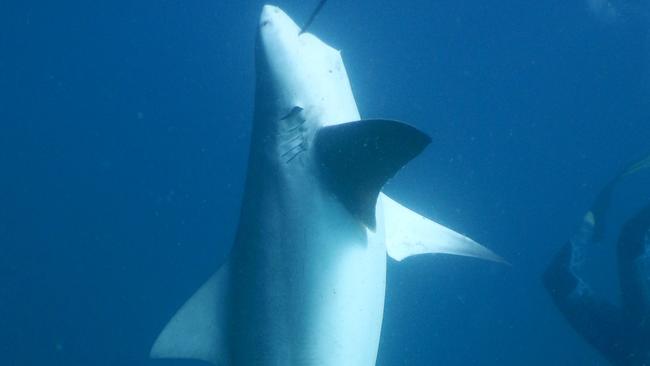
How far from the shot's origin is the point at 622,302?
6.93 meters

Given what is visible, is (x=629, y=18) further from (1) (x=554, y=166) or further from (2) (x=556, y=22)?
(1) (x=554, y=166)

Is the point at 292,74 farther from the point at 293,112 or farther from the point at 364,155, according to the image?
the point at 364,155

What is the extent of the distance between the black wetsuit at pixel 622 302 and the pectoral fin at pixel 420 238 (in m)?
4.34

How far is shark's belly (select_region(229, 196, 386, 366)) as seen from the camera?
273 centimetres

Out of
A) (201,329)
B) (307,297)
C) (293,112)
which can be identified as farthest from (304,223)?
(201,329)

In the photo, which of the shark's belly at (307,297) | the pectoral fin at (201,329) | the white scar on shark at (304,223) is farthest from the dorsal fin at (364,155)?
the pectoral fin at (201,329)

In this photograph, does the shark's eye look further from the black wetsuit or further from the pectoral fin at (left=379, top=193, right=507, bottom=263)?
the black wetsuit

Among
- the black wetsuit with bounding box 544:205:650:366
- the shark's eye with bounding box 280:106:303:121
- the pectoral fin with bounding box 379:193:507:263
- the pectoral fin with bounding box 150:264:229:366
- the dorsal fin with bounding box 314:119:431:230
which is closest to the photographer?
the dorsal fin with bounding box 314:119:431:230

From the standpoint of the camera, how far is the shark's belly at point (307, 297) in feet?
8.95

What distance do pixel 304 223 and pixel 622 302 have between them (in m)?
5.79

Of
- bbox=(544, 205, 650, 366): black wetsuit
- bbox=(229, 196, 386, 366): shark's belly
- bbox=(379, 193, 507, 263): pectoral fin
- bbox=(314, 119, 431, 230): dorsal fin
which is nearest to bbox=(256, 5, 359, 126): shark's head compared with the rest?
bbox=(314, 119, 431, 230): dorsal fin

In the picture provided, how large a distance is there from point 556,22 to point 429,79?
9504 millimetres

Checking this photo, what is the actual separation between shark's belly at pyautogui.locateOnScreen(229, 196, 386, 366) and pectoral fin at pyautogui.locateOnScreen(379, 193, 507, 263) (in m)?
0.50

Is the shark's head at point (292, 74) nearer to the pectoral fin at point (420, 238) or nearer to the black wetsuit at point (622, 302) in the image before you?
the pectoral fin at point (420, 238)
